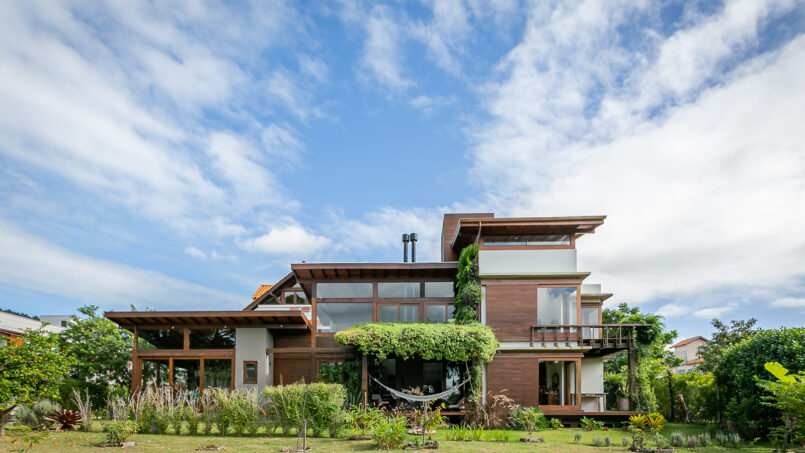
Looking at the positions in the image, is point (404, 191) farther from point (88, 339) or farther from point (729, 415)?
point (88, 339)

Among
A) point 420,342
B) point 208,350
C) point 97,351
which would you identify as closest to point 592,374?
point 420,342

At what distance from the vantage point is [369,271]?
20.8 meters

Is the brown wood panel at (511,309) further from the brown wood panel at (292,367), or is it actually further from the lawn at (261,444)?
the brown wood panel at (292,367)

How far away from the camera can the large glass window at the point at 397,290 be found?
21.1 meters

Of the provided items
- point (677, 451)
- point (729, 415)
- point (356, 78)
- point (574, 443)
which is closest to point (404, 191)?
point (356, 78)

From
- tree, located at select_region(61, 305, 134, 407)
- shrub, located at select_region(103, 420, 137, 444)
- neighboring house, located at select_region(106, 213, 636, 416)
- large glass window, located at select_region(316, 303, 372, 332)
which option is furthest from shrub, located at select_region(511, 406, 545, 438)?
tree, located at select_region(61, 305, 134, 407)

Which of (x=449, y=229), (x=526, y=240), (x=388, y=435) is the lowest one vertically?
(x=388, y=435)

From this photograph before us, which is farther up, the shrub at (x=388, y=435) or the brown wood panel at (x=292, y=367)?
the brown wood panel at (x=292, y=367)

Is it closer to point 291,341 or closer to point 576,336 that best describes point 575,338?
point 576,336

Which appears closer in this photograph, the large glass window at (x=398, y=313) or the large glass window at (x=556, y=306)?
the large glass window at (x=556, y=306)

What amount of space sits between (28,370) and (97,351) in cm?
942

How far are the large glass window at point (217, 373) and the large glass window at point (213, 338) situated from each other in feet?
1.90

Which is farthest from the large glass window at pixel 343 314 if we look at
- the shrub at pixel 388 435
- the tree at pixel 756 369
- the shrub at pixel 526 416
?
the tree at pixel 756 369

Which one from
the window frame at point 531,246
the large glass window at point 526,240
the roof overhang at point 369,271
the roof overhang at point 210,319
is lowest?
the roof overhang at point 210,319
